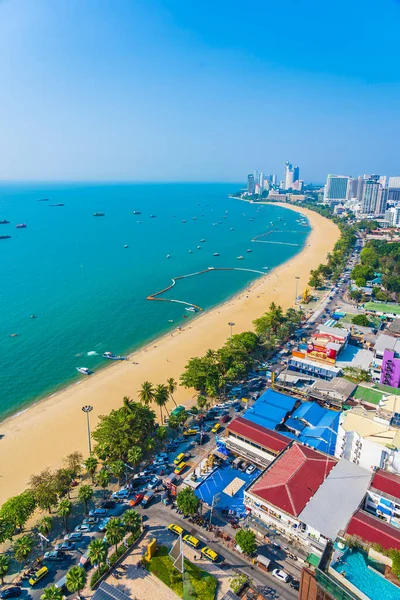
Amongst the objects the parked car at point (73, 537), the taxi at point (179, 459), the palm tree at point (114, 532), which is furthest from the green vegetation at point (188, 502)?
the parked car at point (73, 537)

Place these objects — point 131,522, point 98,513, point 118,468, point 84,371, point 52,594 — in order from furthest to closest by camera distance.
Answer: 1. point 84,371
2. point 118,468
3. point 98,513
4. point 131,522
5. point 52,594

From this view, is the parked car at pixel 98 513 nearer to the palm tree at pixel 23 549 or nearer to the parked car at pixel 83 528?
the parked car at pixel 83 528

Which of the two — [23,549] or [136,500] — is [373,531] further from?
[23,549]

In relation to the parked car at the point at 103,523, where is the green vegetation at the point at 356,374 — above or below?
above

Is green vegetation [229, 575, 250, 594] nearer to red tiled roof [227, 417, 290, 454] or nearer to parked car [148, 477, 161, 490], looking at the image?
parked car [148, 477, 161, 490]

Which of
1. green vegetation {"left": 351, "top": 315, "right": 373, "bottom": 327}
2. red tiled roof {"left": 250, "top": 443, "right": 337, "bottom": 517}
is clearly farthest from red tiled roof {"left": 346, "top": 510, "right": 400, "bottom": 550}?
green vegetation {"left": 351, "top": 315, "right": 373, "bottom": 327}

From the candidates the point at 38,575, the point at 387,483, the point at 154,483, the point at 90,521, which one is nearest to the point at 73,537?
the point at 90,521

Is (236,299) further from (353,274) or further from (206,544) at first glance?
(206,544)
